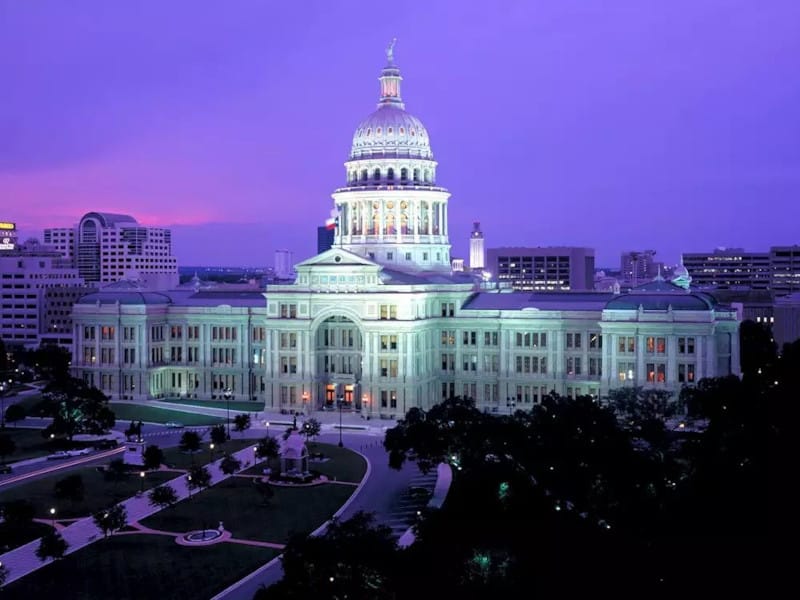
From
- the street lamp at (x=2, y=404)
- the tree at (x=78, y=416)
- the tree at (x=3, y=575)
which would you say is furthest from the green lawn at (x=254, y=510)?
the street lamp at (x=2, y=404)

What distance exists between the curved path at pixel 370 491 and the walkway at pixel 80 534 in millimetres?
11938

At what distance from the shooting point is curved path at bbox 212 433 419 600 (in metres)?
→ 53.8

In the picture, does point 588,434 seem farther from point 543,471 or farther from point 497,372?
point 497,372

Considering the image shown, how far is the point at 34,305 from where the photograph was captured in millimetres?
189125

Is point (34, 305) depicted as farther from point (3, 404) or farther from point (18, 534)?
point (18, 534)

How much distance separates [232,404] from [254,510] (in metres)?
53.1

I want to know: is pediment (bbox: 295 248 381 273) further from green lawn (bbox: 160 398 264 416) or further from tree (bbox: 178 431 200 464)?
tree (bbox: 178 431 200 464)

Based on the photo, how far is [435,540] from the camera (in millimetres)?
55812

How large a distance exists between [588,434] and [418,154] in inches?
2472

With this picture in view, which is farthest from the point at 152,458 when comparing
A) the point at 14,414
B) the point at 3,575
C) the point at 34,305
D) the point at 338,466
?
the point at 34,305

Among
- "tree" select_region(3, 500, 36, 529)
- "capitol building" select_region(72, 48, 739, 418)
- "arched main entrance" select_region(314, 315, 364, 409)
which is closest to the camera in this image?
"tree" select_region(3, 500, 36, 529)

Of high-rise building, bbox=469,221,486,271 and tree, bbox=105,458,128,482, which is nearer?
tree, bbox=105,458,128,482

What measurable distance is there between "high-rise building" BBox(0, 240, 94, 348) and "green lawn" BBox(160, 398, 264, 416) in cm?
6338

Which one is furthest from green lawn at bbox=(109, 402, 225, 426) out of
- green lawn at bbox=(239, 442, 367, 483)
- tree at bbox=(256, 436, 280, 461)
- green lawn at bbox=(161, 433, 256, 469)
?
tree at bbox=(256, 436, 280, 461)
